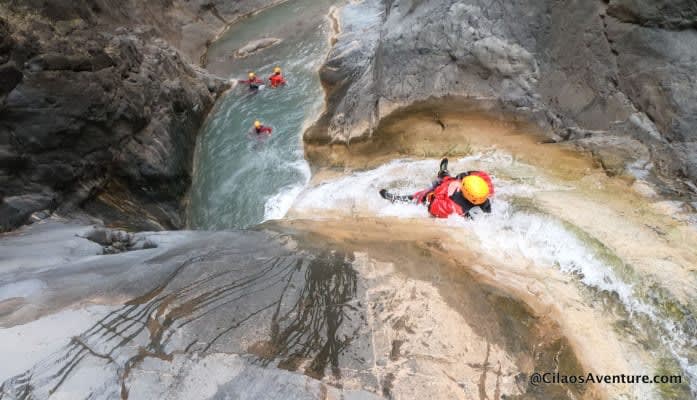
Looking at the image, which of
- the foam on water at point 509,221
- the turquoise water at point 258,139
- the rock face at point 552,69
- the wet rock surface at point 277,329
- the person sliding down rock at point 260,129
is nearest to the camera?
the wet rock surface at point 277,329

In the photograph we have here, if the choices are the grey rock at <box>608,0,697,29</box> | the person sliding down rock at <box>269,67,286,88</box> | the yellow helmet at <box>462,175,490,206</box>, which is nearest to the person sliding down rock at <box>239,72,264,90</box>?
the person sliding down rock at <box>269,67,286,88</box>

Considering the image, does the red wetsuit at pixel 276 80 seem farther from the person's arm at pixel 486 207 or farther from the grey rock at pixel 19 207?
the person's arm at pixel 486 207

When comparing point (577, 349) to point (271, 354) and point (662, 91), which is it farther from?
point (662, 91)

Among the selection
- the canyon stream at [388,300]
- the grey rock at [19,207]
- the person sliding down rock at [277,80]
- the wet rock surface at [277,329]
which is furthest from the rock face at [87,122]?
the person sliding down rock at [277,80]

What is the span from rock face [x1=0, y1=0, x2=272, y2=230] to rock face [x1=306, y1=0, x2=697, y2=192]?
3.83 metres

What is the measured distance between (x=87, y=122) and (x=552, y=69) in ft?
28.4

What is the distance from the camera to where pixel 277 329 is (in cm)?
397

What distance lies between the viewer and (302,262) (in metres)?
4.99

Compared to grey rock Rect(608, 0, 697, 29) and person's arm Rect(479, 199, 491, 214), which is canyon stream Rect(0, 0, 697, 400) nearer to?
person's arm Rect(479, 199, 491, 214)

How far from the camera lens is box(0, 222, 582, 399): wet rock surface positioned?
11.2 feet

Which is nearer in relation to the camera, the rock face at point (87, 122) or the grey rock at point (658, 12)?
the grey rock at point (658, 12)

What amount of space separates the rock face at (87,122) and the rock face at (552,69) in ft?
12.6

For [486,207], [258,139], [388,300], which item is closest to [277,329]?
[388,300]

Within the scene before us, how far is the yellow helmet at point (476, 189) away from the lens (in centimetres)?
593
